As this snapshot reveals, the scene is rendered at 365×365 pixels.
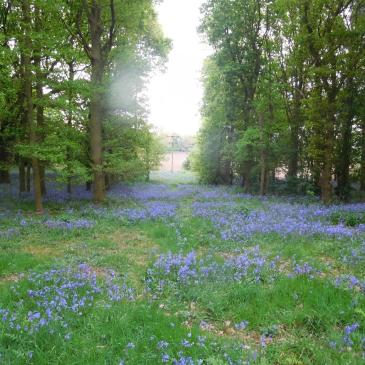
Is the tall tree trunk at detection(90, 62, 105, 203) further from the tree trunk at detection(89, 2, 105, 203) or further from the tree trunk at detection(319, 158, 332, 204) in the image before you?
the tree trunk at detection(319, 158, 332, 204)

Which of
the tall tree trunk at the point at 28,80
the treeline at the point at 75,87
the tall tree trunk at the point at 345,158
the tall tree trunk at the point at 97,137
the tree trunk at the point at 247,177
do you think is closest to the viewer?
the tall tree trunk at the point at 28,80

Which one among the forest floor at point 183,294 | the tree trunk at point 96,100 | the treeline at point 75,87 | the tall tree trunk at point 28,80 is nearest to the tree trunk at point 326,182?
the forest floor at point 183,294

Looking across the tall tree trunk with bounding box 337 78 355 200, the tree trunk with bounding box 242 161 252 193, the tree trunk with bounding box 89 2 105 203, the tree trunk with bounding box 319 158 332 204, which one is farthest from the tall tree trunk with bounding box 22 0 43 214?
the tree trunk with bounding box 242 161 252 193

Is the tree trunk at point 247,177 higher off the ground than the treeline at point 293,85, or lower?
lower

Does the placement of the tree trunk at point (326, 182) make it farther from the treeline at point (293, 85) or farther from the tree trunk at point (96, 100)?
the tree trunk at point (96, 100)

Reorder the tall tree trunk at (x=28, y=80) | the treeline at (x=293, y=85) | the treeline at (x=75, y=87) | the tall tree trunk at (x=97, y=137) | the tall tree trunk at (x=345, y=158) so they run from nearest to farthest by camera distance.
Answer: the tall tree trunk at (x=28, y=80) → the treeline at (x=75, y=87) → the treeline at (x=293, y=85) → the tall tree trunk at (x=97, y=137) → the tall tree trunk at (x=345, y=158)

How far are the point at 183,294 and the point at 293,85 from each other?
2396cm

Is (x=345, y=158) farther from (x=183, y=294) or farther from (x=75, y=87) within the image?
(x=183, y=294)

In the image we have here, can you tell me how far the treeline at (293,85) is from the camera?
18.8 meters

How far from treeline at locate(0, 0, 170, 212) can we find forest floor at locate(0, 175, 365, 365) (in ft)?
18.8

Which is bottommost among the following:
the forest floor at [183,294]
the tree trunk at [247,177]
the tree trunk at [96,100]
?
the forest floor at [183,294]

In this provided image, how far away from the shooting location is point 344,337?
5.12m

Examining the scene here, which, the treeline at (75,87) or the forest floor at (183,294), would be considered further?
the treeline at (75,87)

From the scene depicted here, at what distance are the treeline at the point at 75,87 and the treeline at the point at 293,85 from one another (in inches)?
267
